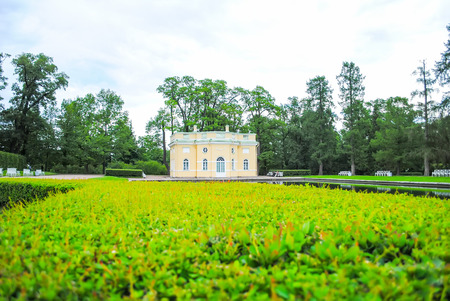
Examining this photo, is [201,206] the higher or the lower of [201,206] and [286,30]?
the lower

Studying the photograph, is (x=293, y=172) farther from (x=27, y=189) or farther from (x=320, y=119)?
(x=27, y=189)

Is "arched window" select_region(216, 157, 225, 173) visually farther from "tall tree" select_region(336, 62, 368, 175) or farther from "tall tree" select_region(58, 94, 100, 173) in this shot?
"tall tree" select_region(58, 94, 100, 173)

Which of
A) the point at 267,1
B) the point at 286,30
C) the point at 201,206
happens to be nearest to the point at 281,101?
the point at 286,30

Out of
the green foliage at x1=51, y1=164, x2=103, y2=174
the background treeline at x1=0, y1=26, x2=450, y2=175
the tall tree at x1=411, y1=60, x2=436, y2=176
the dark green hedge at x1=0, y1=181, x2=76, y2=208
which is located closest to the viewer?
the dark green hedge at x1=0, y1=181, x2=76, y2=208

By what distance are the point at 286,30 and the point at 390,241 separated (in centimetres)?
1332

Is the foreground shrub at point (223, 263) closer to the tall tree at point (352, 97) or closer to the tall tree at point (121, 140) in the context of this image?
the tall tree at point (352, 97)

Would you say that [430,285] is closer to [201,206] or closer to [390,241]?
[390,241]

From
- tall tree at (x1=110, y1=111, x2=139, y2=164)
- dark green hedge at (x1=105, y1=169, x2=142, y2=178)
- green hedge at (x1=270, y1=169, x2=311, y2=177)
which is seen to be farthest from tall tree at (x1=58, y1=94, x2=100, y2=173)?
green hedge at (x1=270, y1=169, x2=311, y2=177)

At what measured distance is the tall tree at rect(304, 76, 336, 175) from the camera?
32.8 metres

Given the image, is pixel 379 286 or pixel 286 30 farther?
pixel 286 30

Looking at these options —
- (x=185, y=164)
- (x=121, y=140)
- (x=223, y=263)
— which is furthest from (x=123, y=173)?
(x=223, y=263)

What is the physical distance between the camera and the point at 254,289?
149cm

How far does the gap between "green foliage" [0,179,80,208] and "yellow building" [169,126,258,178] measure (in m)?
19.1

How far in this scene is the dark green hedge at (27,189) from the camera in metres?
8.11
